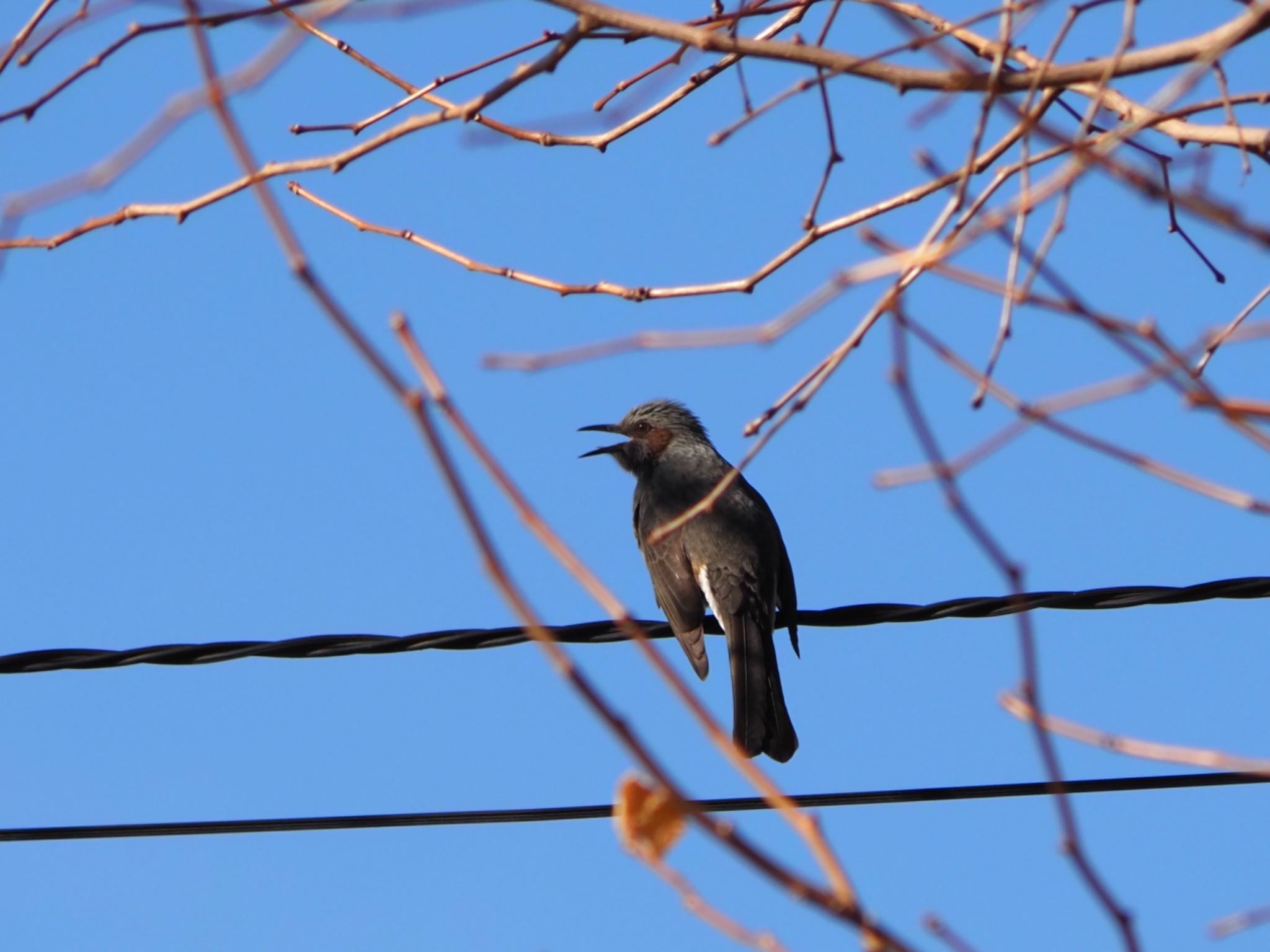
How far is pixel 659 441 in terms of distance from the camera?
37.1ft

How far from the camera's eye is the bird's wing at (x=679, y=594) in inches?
359

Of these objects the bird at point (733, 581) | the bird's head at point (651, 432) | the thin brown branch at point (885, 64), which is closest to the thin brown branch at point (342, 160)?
the thin brown branch at point (885, 64)

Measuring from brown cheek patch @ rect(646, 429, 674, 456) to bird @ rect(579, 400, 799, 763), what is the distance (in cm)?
48

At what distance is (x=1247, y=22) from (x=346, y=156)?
2.23 meters

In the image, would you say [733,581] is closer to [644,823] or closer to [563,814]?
[563,814]

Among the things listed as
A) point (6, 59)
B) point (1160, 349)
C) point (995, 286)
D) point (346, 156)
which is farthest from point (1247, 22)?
point (6, 59)

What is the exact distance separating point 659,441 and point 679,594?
88.0 inches

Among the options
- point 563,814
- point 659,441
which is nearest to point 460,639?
point 563,814

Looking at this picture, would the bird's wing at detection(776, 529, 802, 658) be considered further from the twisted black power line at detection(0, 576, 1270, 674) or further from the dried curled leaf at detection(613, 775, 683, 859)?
the dried curled leaf at detection(613, 775, 683, 859)

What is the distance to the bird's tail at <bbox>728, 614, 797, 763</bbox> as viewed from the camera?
28.0 feet

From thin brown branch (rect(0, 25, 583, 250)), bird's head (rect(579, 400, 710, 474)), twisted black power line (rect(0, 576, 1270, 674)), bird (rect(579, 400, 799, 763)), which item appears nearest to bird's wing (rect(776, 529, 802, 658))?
bird (rect(579, 400, 799, 763))

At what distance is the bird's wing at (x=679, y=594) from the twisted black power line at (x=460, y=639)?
10.0 ft

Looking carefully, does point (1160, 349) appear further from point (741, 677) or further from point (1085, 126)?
point (741, 677)

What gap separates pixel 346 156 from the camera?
420 centimetres
